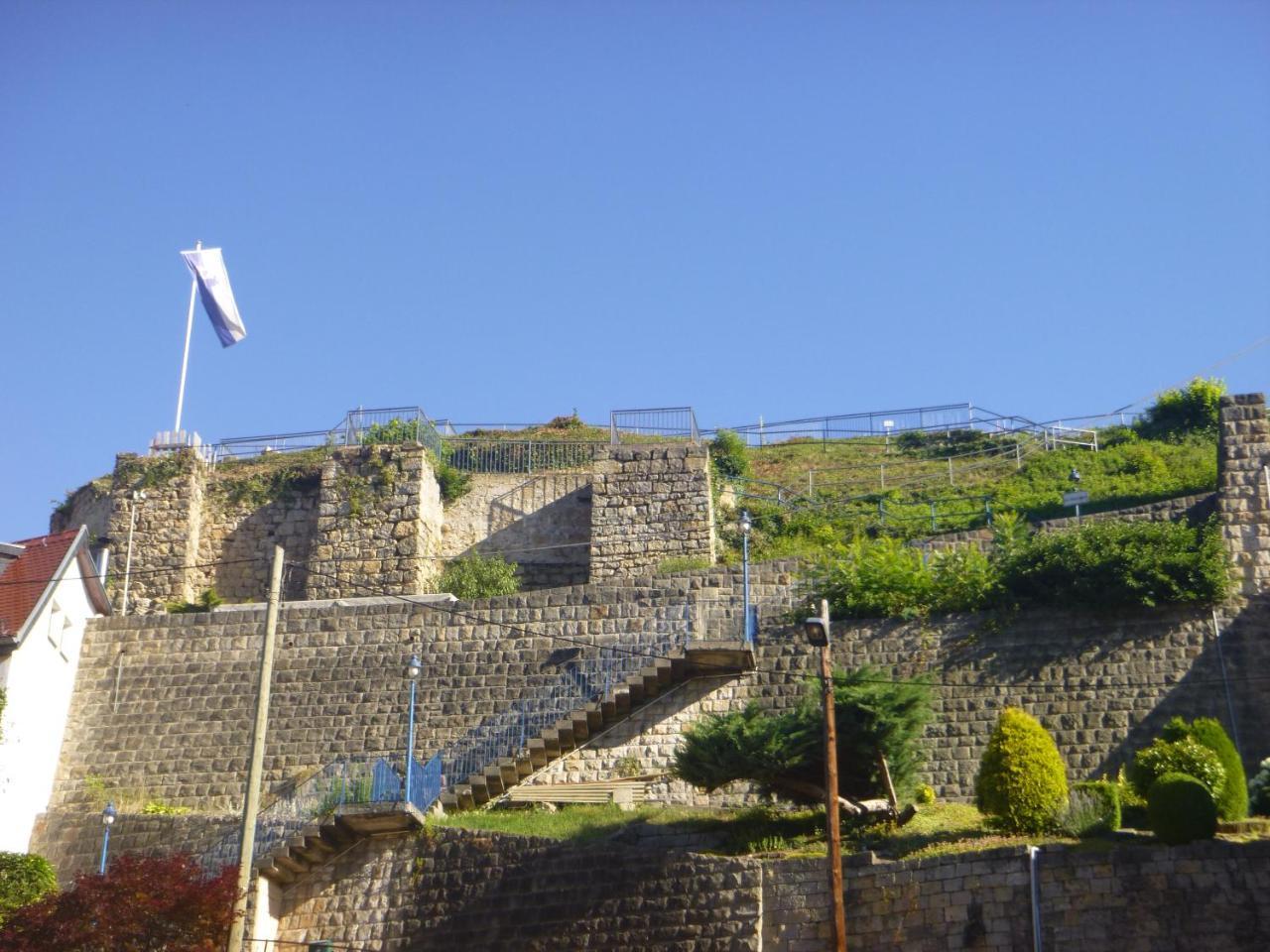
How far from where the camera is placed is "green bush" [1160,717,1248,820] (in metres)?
20.4

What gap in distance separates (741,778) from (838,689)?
1.65 metres

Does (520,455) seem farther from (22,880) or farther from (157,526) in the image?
(22,880)

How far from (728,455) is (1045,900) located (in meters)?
17.4

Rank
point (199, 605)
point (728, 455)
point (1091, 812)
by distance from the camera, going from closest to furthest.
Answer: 1. point (1091, 812)
2. point (199, 605)
3. point (728, 455)

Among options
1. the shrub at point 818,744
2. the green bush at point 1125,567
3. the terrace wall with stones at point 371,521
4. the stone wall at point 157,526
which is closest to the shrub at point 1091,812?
the shrub at point 818,744

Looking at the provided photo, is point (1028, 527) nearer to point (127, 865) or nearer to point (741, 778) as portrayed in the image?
point (741, 778)

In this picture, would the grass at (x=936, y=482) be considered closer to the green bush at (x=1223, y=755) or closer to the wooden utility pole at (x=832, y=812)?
the green bush at (x=1223, y=755)

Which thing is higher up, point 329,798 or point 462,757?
point 462,757

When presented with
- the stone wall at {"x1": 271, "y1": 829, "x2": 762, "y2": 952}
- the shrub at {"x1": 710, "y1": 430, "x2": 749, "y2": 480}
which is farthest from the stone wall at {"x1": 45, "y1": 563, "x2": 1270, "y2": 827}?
the shrub at {"x1": 710, "y1": 430, "x2": 749, "y2": 480}

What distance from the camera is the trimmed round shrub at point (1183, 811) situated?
1892 centimetres

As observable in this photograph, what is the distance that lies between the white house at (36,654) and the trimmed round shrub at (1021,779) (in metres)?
14.6

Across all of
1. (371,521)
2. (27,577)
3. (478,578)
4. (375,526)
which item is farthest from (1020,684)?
(27,577)

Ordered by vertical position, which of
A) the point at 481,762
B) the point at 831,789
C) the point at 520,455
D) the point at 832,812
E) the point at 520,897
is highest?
the point at 520,455

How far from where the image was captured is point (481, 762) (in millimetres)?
24219
